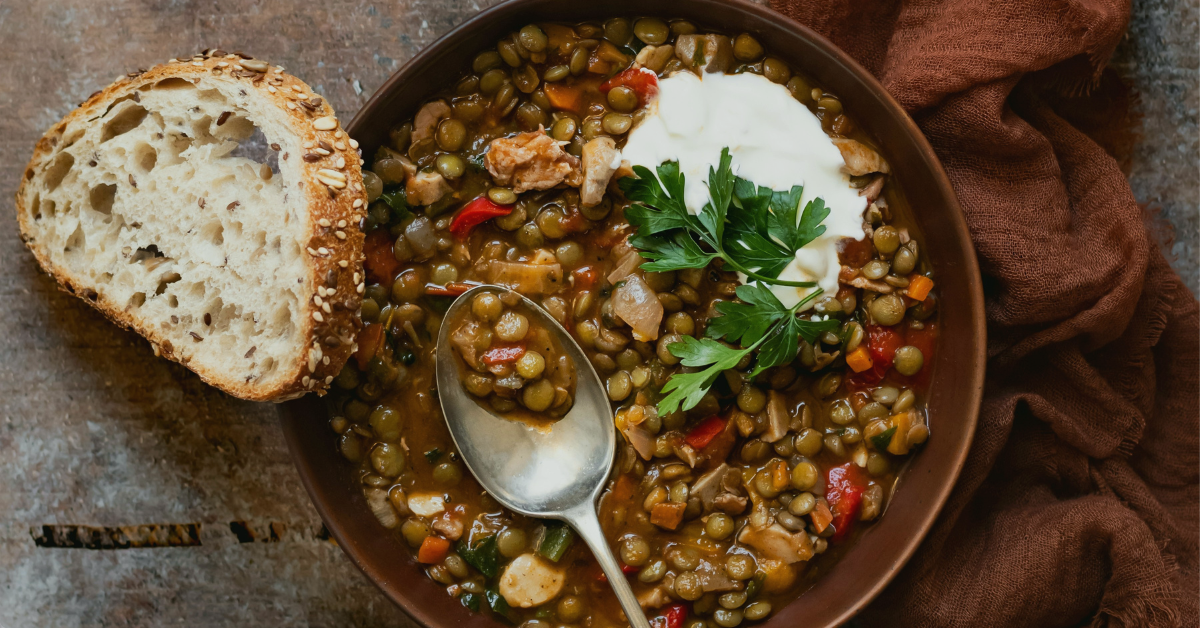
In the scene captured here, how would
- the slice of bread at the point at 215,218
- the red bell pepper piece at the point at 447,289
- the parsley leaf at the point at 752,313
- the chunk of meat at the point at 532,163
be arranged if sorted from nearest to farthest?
the slice of bread at the point at 215,218, the parsley leaf at the point at 752,313, the chunk of meat at the point at 532,163, the red bell pepper piece at the point at 447,289

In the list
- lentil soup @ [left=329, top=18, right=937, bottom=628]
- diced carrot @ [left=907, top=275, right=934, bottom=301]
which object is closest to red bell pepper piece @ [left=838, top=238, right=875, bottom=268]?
lentil soup @ [left=329, top=18, right=937, bottom=628]

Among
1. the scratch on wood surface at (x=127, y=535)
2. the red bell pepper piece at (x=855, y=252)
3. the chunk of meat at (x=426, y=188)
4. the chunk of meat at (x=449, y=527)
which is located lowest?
the scratch on wood surface at (x=127, y=535)

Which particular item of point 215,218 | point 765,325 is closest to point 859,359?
point 765,325

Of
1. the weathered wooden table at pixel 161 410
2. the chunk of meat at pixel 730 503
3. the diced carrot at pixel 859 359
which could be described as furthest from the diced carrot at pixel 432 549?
the diced carrot at pixel 859 359

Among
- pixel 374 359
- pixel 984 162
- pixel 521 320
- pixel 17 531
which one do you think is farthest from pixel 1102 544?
pixel 17 531

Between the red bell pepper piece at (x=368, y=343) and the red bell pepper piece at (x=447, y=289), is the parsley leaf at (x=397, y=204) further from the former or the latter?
the red bell pepper piece at (x=368, y=343)

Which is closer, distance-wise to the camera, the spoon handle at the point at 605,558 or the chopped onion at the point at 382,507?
the spoon handle at the point at 605,558

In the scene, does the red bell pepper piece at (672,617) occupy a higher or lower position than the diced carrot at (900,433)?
lower
